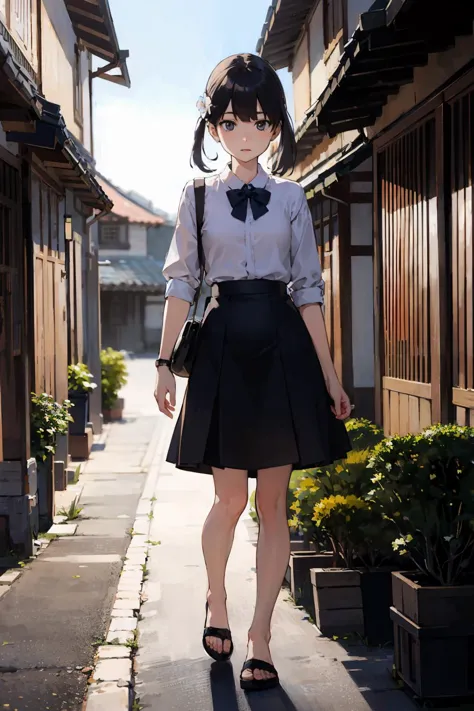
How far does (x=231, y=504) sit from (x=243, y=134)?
187 centimetres

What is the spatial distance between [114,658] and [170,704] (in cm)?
82

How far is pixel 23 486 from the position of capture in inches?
343

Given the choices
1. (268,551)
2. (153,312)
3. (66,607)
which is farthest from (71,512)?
(153,312)

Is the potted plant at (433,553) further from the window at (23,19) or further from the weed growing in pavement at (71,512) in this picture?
the window at (23,19)

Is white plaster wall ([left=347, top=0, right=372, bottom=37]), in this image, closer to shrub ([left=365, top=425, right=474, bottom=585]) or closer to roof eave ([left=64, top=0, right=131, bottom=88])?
roof eave ([left=64, top=0, right=131, bottom=88])

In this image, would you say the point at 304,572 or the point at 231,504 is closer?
the point at 231,504

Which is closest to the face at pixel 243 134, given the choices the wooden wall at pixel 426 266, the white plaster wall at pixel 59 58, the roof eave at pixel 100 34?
the wooden wall at pixel 426 266

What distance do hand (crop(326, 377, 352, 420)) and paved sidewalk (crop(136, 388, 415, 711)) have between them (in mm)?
1357

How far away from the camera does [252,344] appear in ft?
16.1

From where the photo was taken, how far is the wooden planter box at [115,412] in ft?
70.5

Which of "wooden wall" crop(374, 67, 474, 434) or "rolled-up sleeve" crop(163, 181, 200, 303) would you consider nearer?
"rolled-up sleeve" crop(163, 181, 200, 303)

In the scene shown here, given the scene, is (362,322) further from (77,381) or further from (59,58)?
(59,58)

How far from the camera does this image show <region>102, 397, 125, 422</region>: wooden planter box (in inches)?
846

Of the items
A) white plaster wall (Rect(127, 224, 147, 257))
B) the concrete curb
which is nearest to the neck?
the concrete curb
